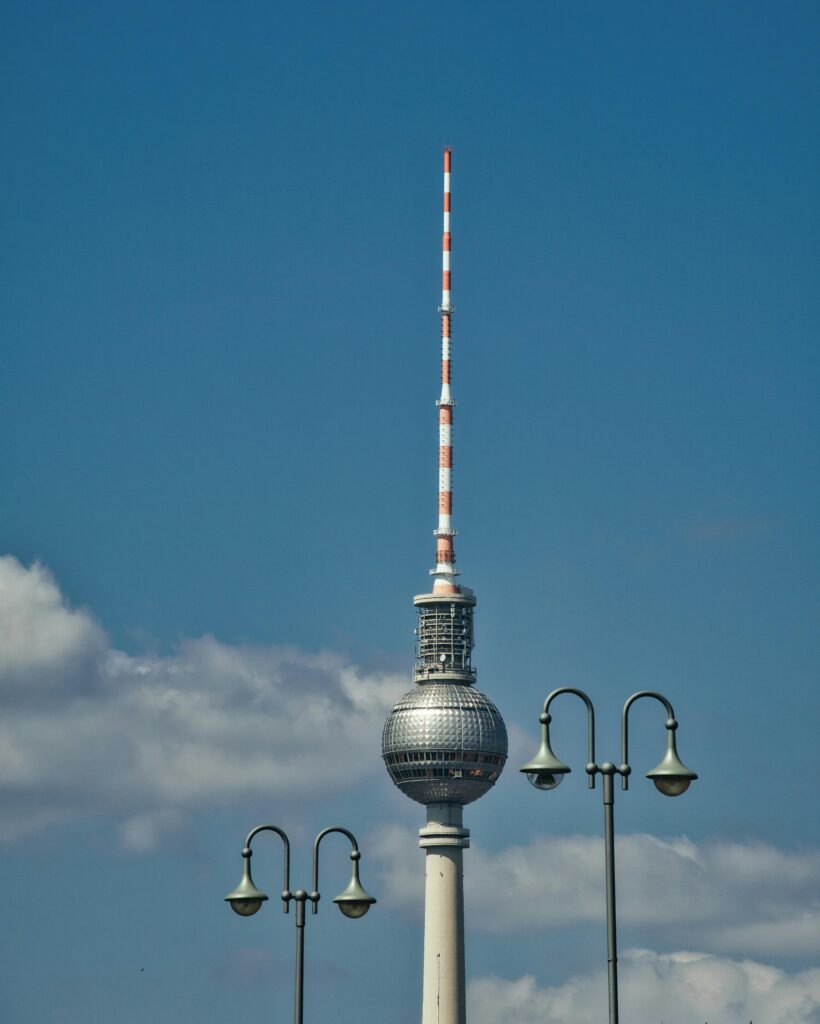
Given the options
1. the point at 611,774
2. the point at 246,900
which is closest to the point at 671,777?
the point at 611,774

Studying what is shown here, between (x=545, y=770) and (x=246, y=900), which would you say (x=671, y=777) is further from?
(x=246, y=900)

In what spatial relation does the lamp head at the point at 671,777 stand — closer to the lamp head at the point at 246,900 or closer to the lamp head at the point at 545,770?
the lamp head at the point at 545,770

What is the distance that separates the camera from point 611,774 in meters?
62.2

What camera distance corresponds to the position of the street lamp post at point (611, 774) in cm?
6084

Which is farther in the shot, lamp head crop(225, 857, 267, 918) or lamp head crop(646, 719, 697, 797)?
lamp head crop(225, 857, 267, 918)

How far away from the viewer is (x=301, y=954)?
72.0 meters

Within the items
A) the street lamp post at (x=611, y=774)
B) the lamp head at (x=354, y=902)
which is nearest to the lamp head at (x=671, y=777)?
the street lamp post at (x=611, y=774)

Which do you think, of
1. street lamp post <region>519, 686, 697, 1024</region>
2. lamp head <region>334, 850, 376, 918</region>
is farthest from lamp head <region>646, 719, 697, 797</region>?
lamp head <region>334, 850, 376, 918</region>

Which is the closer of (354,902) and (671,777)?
(671,777)

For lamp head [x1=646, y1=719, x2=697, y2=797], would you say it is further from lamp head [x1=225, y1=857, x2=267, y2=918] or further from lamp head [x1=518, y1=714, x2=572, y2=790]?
lamp head [x1=225, y1=857, x2=267, y2=918]

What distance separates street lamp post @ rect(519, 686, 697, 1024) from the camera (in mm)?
60844

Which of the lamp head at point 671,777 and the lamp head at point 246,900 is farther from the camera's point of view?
the lamp head at point 246,900

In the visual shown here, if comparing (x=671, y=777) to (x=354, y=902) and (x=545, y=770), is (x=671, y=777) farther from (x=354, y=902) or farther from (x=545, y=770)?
(x=354, y=902)

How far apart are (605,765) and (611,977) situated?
5.19 meters
